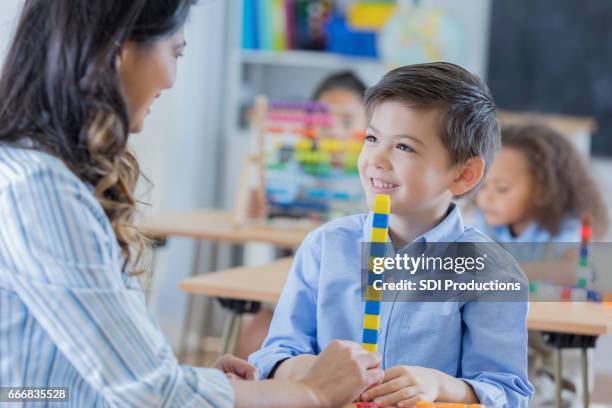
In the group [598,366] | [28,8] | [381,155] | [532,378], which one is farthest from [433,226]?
[598,366]

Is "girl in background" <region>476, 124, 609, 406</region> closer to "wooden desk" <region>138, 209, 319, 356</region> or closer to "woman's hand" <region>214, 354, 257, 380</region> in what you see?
"wooden desk" <region>138, 209, 319, 356</region>

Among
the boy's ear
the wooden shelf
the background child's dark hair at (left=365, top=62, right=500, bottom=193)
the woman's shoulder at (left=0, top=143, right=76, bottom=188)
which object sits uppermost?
the wooden shelf

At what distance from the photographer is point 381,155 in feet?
5.21

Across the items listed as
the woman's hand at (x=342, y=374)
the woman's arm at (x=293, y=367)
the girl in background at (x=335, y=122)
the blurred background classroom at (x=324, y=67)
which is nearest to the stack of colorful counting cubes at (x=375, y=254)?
the woman's hand at (x=342, y=374)

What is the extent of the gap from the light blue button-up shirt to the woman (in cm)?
34

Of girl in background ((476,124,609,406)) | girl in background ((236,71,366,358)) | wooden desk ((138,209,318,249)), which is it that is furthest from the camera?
wooden desk ((138,209,318,249))

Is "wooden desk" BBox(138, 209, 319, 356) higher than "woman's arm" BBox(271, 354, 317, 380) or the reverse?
higher

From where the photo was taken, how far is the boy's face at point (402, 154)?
159cm

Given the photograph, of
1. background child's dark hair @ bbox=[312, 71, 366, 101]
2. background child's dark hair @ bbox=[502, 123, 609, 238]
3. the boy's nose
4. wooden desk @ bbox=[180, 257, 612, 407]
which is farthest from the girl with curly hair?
the boy's nose

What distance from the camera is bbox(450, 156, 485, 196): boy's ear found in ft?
5.45

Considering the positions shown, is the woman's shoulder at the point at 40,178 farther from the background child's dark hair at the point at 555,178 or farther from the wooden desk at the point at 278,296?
the background child's dark hair at the point at 555,178

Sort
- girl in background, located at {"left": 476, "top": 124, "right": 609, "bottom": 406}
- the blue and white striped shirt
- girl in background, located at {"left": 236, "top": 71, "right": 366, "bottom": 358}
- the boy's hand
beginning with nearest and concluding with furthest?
the blue and white striped shirt → the boy's hand → girl in background, located at {"left": 236, "top": 71, "right": 366, "bottom": 358} → girl in background, located at {"left": 476, "top": 124, "right": 609, "bottom": 406}

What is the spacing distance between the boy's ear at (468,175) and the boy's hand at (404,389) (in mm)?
389

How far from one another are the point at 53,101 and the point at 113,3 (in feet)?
0.44
